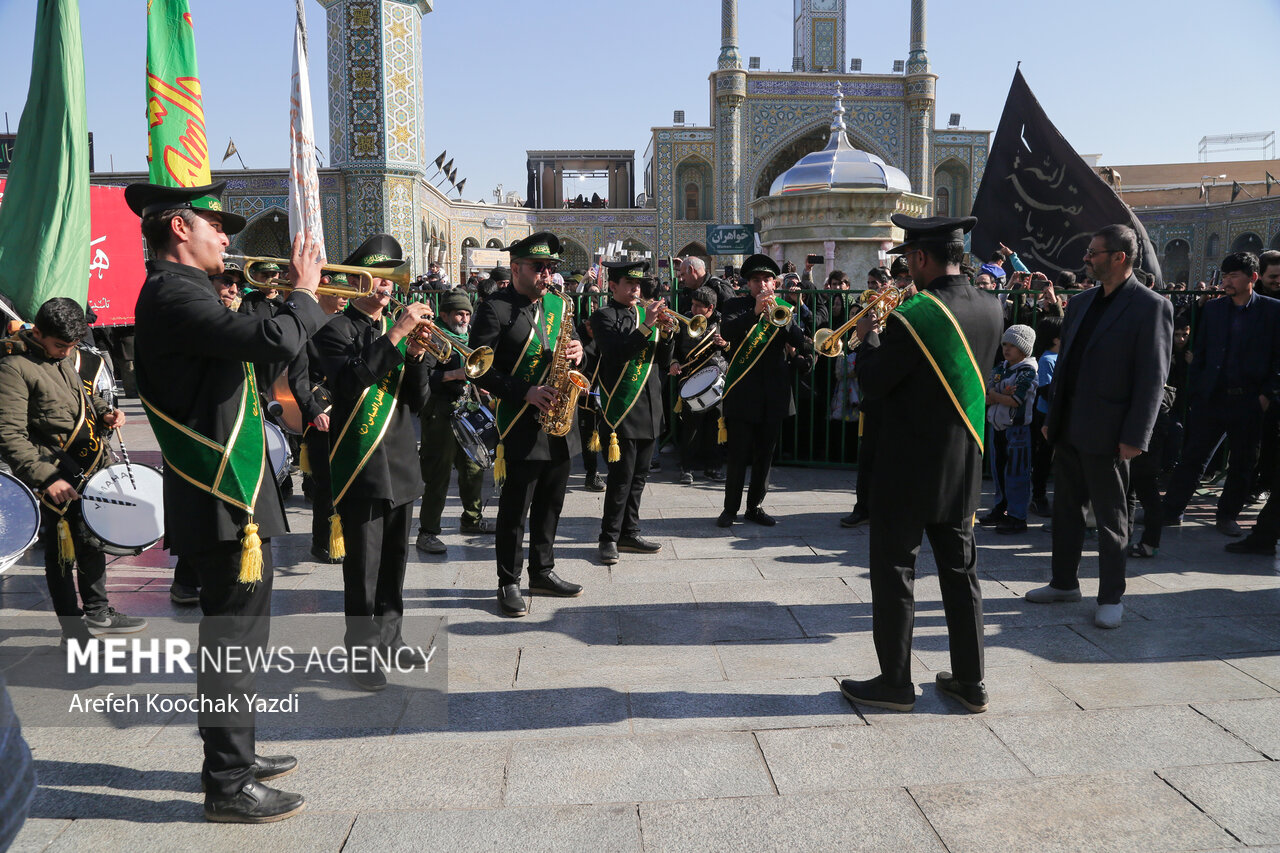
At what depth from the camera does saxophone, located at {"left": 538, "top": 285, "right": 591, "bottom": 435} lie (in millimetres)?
4727

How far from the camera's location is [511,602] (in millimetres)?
4730

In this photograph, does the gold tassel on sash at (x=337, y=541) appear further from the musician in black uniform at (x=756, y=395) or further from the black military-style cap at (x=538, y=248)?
the musician in black uniform at (x=756, y=395)

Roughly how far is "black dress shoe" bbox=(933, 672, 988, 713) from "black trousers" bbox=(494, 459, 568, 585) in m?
2.25

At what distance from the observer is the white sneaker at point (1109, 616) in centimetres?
443

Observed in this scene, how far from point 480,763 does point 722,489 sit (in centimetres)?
510

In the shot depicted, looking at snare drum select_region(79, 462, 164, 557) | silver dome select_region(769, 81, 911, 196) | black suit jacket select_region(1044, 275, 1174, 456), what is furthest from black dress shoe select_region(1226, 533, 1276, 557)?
snare drum select_region(79, 462, 164, 557)

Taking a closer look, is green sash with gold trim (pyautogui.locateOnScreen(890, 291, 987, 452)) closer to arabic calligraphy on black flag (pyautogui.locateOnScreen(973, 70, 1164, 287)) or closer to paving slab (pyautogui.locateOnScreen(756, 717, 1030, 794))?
paving slab (pyautogui.locateOnScreen(756, 717, 1030, 794))

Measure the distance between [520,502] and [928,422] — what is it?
2.30 metres

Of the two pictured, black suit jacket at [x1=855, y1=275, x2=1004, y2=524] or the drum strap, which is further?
black suit jacket at [x1=855, y1=275, x2=1004, y2=524]

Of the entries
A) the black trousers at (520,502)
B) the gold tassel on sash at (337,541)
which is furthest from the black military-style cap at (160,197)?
the black trousers at (520,502)

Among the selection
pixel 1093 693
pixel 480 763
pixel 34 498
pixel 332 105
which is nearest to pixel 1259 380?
pixel 1093 693

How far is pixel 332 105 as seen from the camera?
2152 cm

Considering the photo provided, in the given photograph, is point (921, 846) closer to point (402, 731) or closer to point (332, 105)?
point (402, 731)

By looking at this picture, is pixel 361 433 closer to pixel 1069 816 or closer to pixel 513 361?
pixel 513 361
